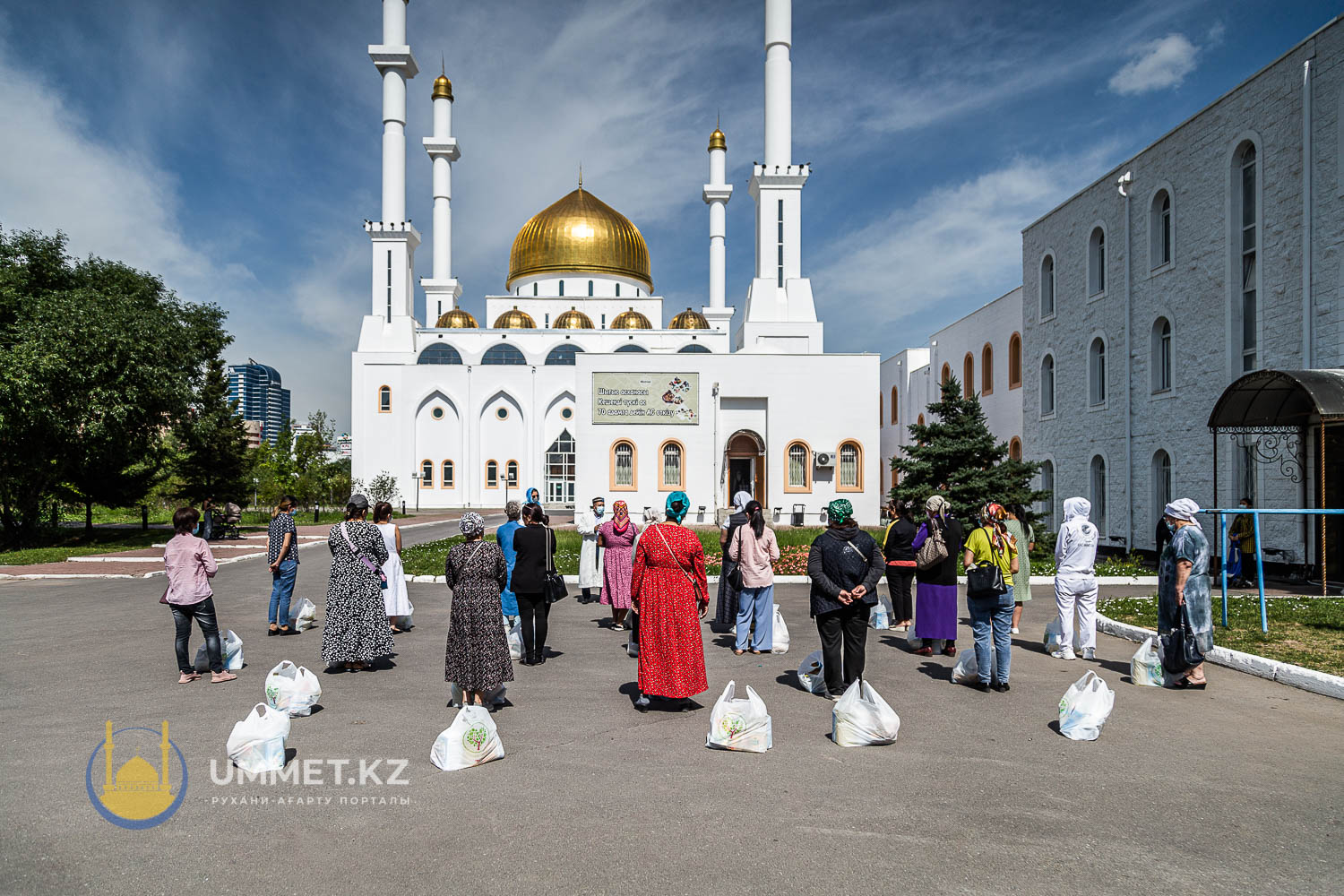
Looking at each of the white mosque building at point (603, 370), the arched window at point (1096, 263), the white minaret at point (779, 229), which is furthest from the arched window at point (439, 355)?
the arched window at point (1096, 263)

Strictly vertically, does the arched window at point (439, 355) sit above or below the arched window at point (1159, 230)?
above

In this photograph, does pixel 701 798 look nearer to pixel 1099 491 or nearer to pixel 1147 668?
pixel 1147 668

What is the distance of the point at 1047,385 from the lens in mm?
22672

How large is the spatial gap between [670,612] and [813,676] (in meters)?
1.52

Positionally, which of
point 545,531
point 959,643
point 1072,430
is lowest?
point 959,643

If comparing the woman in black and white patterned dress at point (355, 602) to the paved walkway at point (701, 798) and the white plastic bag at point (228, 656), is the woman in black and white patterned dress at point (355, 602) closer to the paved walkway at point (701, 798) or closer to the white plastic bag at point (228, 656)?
the paved walkway at point (701, 798)

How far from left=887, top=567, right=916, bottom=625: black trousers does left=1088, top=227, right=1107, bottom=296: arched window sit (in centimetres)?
1405

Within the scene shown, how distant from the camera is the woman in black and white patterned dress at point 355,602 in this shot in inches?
291

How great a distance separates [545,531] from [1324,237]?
1342 cm

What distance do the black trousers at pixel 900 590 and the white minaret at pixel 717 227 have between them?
45903 mm

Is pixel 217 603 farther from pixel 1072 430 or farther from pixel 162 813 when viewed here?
pixel 1072 430

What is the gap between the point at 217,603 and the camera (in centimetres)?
1184

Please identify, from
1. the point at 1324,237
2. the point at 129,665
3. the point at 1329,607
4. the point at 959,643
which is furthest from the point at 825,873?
the point at 1324,237

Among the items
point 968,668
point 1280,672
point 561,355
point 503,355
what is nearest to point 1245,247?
point 1280,672
